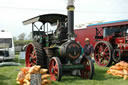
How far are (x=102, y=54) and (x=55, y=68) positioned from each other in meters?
3.65

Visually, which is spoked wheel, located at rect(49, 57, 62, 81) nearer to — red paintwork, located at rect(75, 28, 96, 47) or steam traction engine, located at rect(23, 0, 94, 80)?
steam traction engine, located at rect(23, 0, 94, 80)

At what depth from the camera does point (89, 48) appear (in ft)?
22.6

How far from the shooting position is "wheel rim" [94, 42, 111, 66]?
318 inches

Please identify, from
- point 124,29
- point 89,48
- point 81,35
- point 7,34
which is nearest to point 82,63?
point 89,48

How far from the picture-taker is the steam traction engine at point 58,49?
5.29 metres

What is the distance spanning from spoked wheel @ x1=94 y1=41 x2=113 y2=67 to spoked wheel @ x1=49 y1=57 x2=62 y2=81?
10.3ft

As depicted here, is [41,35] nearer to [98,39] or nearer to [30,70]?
[30,70]

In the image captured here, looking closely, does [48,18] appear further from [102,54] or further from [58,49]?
[102,54]

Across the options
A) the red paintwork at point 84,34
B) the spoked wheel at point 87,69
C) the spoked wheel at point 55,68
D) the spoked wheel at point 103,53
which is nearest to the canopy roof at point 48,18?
the spoked wheel at point 55,68

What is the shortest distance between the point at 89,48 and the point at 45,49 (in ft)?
5.59

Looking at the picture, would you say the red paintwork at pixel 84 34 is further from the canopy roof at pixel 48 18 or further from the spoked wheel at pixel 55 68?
the spoked wheel at pixel 55 68

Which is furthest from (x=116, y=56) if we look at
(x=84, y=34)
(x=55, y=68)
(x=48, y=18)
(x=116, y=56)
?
(x=84, y=34)

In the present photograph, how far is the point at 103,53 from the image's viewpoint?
8305 mm

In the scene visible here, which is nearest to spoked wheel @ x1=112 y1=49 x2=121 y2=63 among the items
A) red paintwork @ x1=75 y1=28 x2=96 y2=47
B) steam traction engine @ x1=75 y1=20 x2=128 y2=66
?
steam traction engine @ x1=75 y1=20 x2=128 y2=66
